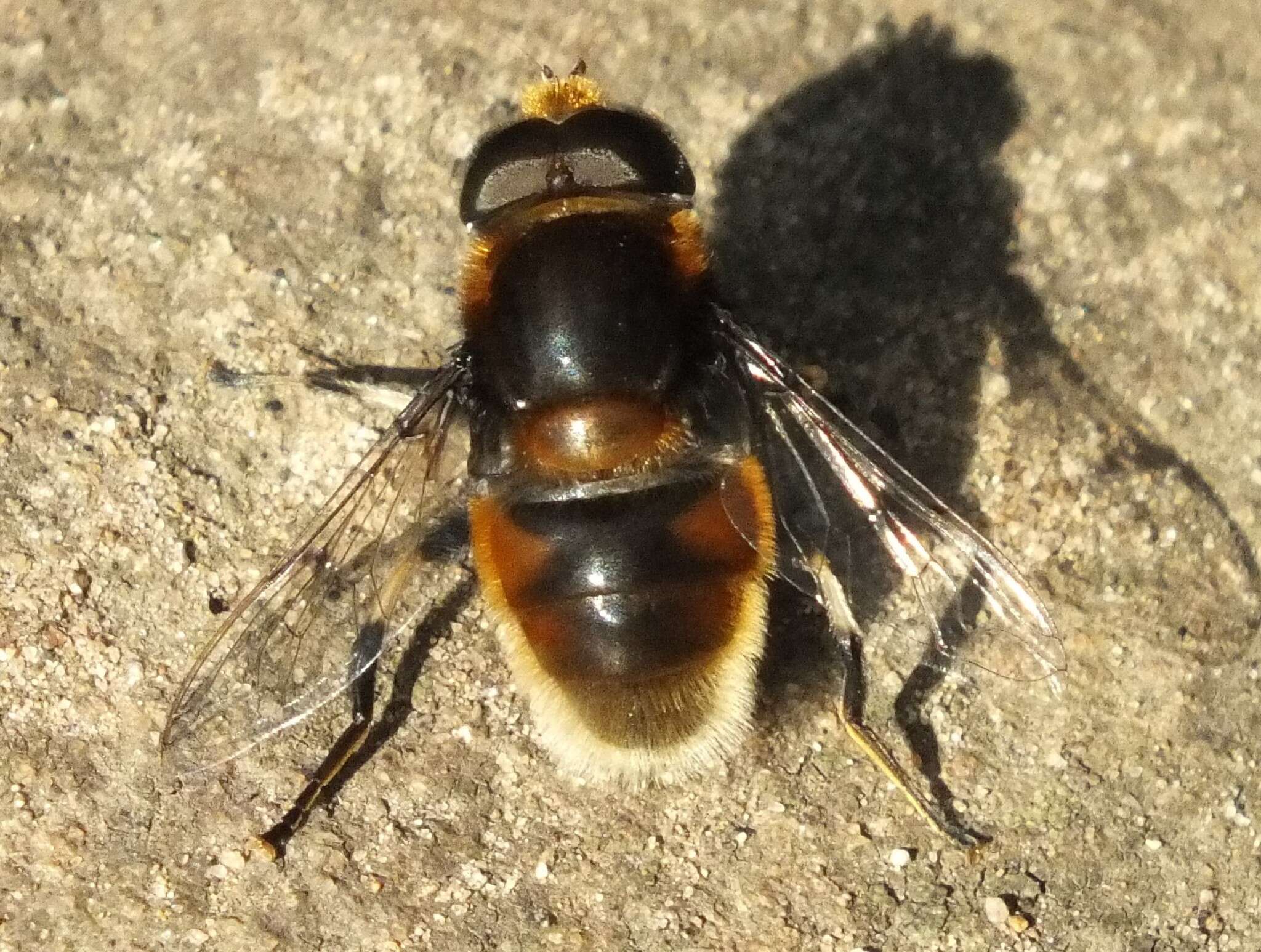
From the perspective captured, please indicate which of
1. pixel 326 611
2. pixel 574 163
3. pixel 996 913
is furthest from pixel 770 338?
pixel 996 913

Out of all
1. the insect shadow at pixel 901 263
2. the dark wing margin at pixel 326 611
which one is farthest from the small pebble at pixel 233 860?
the insect shadow at pixel 901 263

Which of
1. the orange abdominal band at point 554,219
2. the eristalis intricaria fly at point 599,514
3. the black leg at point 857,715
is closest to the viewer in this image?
the eristalis intricaria fly at point 599,514

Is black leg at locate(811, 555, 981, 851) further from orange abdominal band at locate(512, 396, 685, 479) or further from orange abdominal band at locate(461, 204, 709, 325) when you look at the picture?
orange abdominal band at locate(461, 204, 709, 325)

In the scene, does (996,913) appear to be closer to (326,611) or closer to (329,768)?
(329,768)

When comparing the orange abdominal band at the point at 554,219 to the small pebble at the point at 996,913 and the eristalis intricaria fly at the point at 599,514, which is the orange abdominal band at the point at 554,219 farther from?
the small pebble at the point at 996,913

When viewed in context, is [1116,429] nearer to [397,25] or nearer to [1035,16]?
[1035,16]

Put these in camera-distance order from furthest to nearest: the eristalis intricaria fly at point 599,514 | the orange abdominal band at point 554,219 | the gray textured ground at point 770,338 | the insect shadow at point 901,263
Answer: the insect shadow at point 901,263 → the gray textured ground at point 770,338 → the orange abdominal band at point 554,219 → the eristalis intricaria fly at point 599,514

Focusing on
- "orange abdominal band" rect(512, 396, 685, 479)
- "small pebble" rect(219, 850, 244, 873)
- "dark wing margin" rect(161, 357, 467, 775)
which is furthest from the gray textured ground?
"orange abdominal band" rect(512, 396, 685, 479)

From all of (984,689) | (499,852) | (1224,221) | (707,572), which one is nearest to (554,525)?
(707,572)
